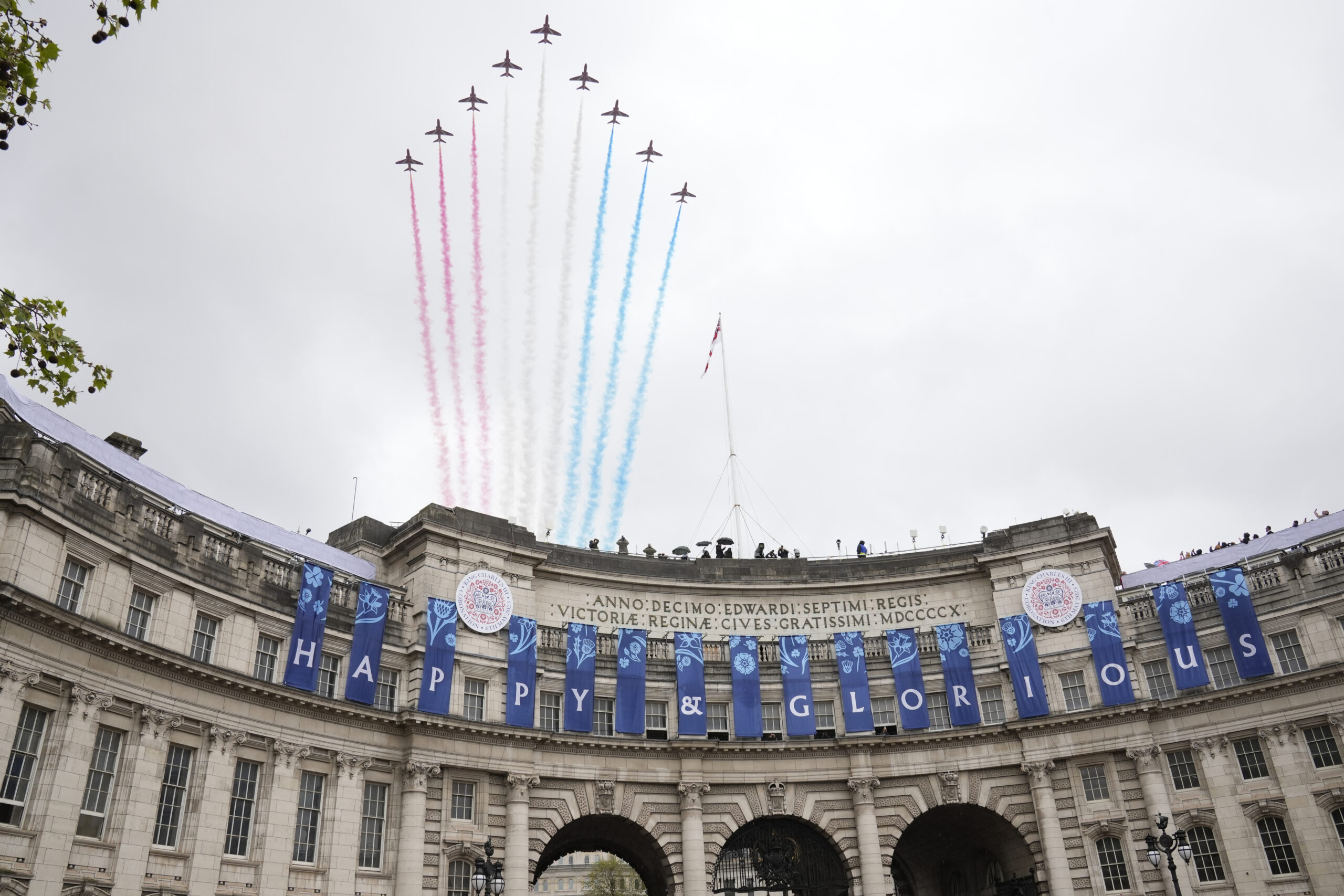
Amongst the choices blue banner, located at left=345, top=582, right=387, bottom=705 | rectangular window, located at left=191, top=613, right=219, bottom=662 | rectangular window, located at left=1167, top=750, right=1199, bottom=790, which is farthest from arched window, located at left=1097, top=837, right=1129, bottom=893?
rectangular window, located at left=191, top=613, right=219, bottom=662

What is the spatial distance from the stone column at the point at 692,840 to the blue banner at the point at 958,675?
1218 centimetres

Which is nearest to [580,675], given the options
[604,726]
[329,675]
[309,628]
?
[604,726]

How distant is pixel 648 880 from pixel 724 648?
11.6 m

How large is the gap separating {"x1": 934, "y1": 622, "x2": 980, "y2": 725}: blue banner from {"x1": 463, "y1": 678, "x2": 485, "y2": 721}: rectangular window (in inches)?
844

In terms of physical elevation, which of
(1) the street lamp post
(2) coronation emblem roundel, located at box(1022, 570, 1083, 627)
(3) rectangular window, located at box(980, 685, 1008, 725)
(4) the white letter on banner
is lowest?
(1) the street lamp post

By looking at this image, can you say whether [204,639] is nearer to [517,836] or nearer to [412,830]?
[412,830]

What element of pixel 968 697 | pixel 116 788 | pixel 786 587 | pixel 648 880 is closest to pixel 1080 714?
pixel 968 697

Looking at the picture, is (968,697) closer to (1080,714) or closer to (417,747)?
(1080,714)

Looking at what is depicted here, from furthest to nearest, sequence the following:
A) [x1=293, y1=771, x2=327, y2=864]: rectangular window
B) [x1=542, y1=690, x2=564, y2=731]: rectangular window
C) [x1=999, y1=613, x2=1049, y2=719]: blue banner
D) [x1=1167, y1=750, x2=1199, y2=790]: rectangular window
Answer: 1. [x1=999, y1=613, x2=1049, y2=719]: blue banner
2. [x1=542, y1=690, x2=564, y2=731]: rectangular window
3. [x1=1167, y1=750, x2=1199, y2=790]: rectangular window
4. [x1=293, y1=771, x2=327, y2=864]: rectangular window

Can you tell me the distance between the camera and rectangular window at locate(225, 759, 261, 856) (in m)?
34.2

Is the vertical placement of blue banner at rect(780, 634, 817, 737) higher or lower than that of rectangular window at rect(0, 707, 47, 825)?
higher

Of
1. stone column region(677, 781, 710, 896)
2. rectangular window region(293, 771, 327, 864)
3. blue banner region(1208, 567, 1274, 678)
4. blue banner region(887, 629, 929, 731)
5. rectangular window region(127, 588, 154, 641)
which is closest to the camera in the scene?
rectangular window region(127, 588, 154, 641)

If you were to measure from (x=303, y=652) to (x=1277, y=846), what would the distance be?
39321 mm

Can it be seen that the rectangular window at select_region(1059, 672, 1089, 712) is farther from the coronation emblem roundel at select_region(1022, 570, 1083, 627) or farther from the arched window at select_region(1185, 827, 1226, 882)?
the arched window at select_region(1185, 827, 1226, 882)
